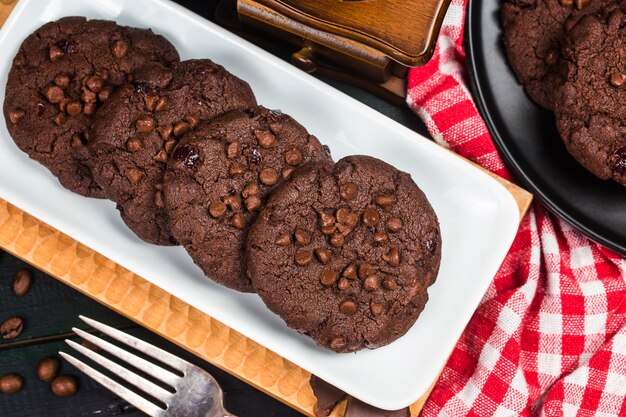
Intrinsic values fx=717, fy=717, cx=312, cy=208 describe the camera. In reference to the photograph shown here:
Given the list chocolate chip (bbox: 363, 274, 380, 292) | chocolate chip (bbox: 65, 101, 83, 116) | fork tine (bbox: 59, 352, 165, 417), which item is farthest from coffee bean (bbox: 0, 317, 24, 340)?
chocolate chip (bbox: 363, 274, 380, 292)

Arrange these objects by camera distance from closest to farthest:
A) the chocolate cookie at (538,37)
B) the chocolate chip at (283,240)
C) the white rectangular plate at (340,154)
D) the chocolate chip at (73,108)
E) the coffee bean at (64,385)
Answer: the chocolate chip at (283,240) → the chocolate chip at (73,108) → the white rectangular plate at (340,154) → the chocolate cookie at (538,37) → the coffee bean at (64,385)

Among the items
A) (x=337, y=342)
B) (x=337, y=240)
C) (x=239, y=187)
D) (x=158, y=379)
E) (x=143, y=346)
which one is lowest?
(x=158, y=379)

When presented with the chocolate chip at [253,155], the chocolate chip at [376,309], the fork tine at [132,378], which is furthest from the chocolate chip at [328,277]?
the fork tine at [132,378]

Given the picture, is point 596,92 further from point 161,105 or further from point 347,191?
point 161,105

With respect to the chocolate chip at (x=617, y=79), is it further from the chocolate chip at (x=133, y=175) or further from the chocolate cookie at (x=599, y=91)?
the chocolate chip at (x=133, y=175)

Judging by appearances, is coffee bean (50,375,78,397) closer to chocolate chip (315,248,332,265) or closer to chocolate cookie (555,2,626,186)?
chocolate chip (315,248,332,265)

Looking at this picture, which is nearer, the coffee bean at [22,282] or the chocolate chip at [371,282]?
the chocolate chip at [371,282]

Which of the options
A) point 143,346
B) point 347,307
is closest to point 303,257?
point 347,307
